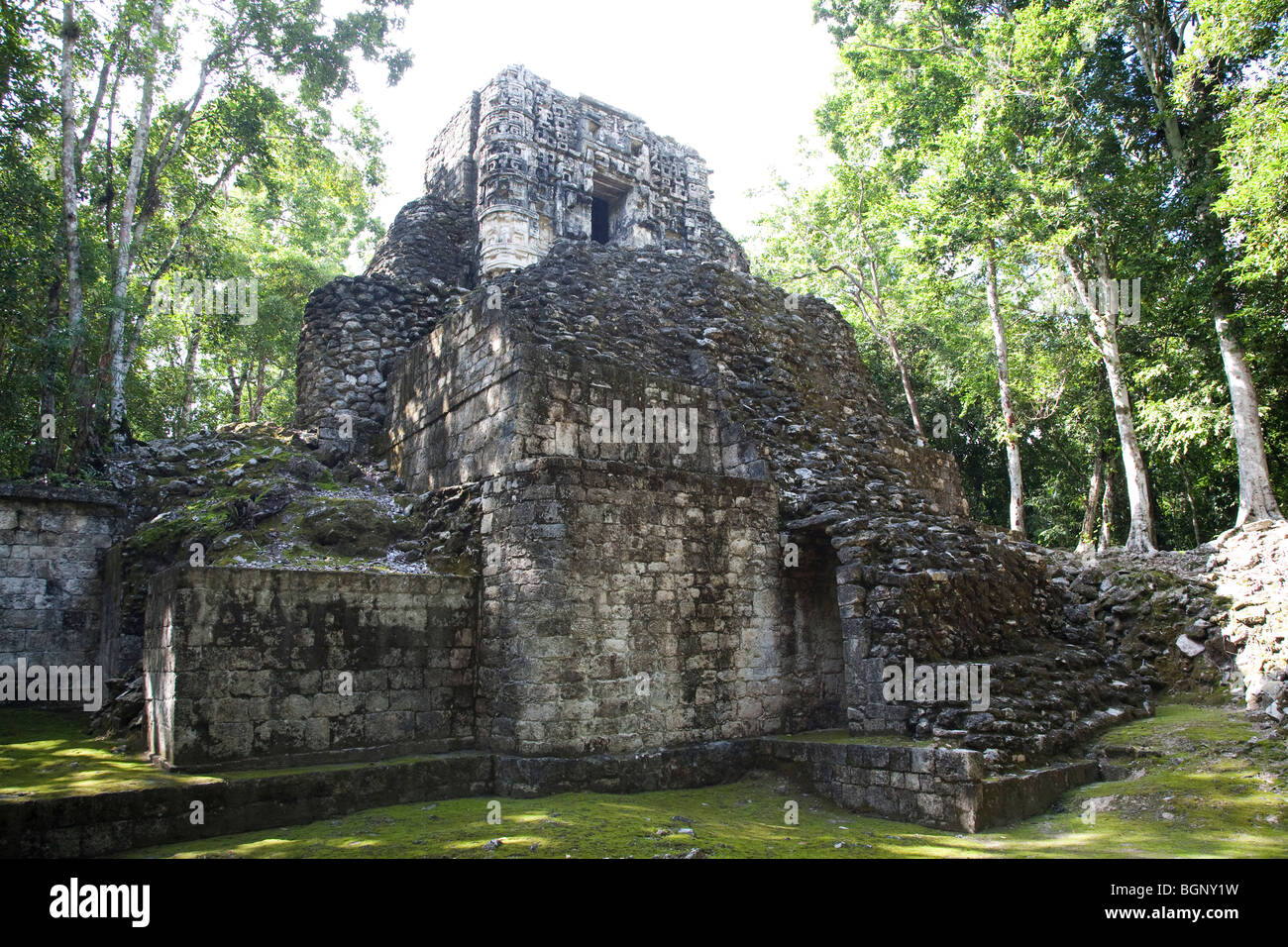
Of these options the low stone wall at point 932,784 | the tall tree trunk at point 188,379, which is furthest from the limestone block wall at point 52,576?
the tall tree trunk at point 188,379

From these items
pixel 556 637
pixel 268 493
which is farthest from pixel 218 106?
pixel 556 637

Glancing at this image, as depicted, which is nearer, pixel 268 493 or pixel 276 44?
pixel 268 493

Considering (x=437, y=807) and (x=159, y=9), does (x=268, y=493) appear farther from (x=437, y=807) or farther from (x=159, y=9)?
(x=159, y=9)

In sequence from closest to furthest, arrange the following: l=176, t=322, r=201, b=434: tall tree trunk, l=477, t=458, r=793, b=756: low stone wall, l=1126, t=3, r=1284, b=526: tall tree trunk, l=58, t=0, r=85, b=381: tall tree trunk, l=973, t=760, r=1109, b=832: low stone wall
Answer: l=973, t=760, r=1109, b=832: low stone wall → l=477, t=458, r=793, b=756: low stone wall → l=58, t=0, r=85, b=381: tall tree trunk → l=1126, t=3, r=1284, b=526: tall tree trunk → l=176, t=322, r=201, b=434: tall tree trunk

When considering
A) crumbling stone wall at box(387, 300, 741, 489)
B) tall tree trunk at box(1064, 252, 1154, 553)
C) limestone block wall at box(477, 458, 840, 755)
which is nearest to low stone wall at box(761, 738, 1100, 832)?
limestone block wall at box(477, 458, 840, 755)

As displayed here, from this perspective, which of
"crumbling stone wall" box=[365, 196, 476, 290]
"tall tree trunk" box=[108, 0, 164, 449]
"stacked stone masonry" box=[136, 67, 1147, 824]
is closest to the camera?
"stacked stone masonry" box=[136, 67, 1147, 824]

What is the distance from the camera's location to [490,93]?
61.1 ft

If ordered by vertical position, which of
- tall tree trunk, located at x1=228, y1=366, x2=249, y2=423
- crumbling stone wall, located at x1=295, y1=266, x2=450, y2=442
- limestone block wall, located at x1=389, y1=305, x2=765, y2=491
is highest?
tall tree trunk, located at x1=228, y1=366, x2=249, y2=423

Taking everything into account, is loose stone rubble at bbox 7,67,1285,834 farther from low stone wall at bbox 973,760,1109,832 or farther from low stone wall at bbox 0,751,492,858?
low stone wall at bbox 0,751,492,858

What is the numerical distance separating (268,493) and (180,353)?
62.5 feet

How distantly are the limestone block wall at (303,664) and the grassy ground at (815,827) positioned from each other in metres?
0.90

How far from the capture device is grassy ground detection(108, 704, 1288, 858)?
19.3 ft

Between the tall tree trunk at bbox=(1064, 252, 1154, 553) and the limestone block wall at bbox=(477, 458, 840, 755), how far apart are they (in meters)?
10.1

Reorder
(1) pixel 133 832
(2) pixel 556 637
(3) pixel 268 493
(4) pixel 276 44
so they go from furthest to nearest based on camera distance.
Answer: (4) pixel 276 44 → (3) pixel 268 493 → (2) pixel 556 637 → (1) pixel 133 832
